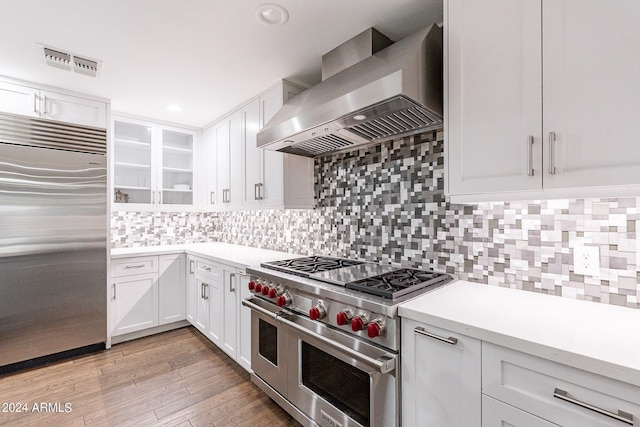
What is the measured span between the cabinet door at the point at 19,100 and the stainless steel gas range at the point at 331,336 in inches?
90.5

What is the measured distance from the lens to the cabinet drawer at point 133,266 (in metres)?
2.91

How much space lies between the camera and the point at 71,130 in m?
2.64

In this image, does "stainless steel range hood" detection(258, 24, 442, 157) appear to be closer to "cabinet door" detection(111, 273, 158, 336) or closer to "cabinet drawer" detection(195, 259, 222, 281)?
"cabinet drawer" detection(195, 259, 222, 281)

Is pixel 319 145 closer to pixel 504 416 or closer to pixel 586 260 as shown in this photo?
pixel 586 260

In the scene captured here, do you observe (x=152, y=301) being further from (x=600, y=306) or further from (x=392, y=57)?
(x=600, y=306)

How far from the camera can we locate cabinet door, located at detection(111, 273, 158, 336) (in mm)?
2902

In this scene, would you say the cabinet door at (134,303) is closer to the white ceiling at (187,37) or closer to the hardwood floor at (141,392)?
the hardwood floor at (141,392)

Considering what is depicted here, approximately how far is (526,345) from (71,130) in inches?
139

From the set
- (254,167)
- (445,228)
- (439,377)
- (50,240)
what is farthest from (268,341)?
(50,240)

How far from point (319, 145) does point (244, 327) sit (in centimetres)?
151

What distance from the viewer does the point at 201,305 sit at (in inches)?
117

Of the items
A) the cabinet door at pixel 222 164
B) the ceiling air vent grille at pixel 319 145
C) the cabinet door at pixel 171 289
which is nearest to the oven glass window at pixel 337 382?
the ceiling air vent grille at pixel 319 145

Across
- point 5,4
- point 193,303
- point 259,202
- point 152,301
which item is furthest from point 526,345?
point 152,301

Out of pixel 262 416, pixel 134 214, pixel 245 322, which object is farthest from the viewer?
pixel 134 214
